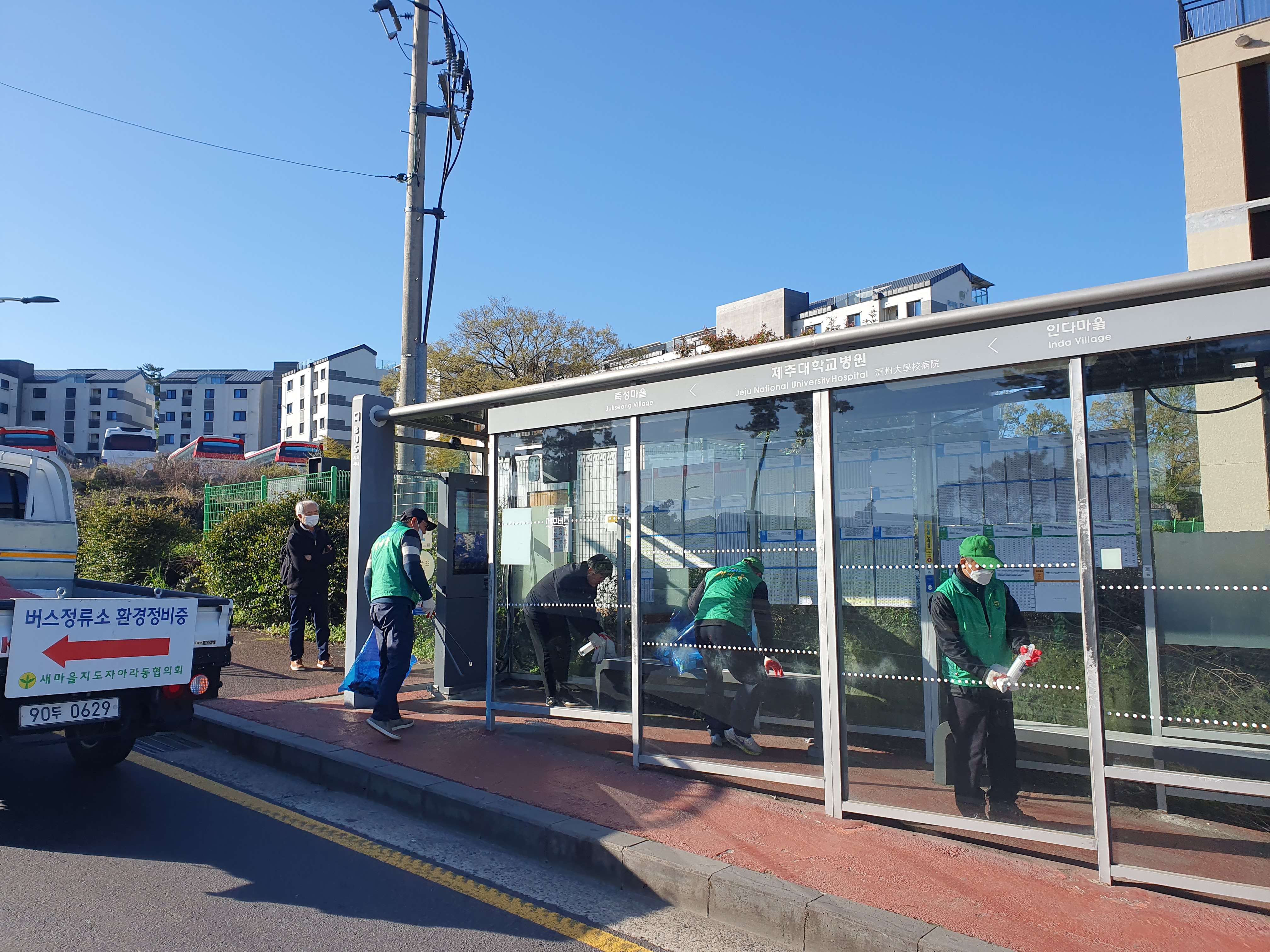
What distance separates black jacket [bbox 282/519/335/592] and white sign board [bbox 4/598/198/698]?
3850 millimetres

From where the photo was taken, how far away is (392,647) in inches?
255

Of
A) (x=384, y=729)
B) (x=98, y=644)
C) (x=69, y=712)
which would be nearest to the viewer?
(x=69, y=712)

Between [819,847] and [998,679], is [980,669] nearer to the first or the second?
[998,679]

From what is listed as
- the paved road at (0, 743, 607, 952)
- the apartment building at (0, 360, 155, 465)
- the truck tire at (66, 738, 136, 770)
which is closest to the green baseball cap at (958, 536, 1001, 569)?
the paved road at (0, 743, 607, 952)

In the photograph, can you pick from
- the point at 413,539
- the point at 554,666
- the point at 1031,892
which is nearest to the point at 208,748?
the point at 413,539

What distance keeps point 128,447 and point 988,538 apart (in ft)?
118

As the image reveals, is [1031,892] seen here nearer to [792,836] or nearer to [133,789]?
A: [792,836]

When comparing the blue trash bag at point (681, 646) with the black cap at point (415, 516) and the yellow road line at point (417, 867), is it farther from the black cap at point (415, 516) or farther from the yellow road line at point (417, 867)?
the black cap at point (415, 516)

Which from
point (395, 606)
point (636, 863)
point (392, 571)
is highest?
point (392, 571)

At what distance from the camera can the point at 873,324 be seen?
459cm

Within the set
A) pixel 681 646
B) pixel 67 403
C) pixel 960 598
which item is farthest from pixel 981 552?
pixel 67 403

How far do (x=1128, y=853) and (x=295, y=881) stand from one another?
409cm

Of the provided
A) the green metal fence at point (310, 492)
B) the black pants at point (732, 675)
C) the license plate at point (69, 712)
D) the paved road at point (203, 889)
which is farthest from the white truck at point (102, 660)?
the black pants at point (732, 675)

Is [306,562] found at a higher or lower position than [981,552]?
lower
